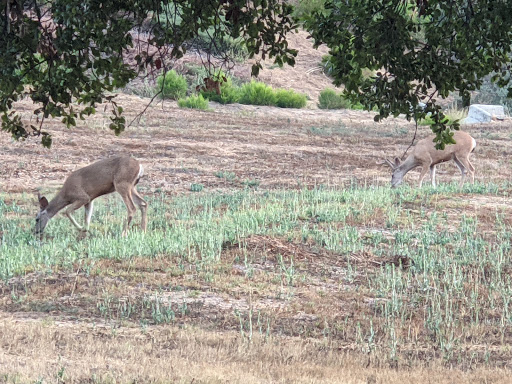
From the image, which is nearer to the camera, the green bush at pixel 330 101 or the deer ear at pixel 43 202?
the deer ear at pixel 43 202

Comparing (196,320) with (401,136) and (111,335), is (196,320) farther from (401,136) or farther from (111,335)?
(401,136)

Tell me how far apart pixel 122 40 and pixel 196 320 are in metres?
2.80

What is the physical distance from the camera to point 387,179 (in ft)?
76.2

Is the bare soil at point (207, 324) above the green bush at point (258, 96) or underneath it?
above

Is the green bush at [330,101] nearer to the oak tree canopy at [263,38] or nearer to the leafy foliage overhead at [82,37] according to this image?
the oak tree canopy at [263,38]

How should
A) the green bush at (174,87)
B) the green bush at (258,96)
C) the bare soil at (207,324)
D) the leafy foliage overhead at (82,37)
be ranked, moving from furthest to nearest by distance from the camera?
the green bush at (258,96) → the green bush at (174,87) → the bare soil at (207,324) → the leafy foliage overhead at (82,37)

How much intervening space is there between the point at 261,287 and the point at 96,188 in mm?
5299

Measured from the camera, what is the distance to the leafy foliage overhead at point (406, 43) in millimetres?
7434

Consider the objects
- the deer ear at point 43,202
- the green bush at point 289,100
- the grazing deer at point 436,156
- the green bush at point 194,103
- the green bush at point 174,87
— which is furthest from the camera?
the green bush at point 289,100

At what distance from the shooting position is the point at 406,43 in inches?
304

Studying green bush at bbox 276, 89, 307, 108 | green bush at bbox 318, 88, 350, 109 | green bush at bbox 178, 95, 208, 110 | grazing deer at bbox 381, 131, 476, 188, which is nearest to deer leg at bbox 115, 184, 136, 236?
grazing deer at bbox 381, 131, 476, 188

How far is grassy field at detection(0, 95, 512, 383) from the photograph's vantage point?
7516 mm

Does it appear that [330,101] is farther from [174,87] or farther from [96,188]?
[96,188]

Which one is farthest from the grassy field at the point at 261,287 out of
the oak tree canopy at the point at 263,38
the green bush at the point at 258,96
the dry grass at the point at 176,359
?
the green bush at the point at 258,96
